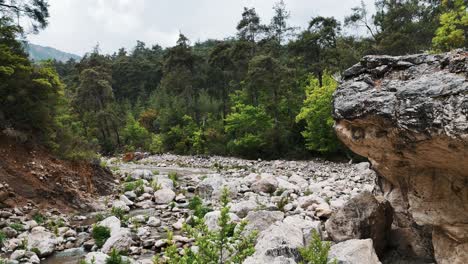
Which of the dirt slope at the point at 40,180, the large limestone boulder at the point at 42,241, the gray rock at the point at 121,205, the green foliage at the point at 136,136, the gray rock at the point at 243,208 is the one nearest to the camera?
the large limestone boulder at the point at 42,241

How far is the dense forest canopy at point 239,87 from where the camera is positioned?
16.1m

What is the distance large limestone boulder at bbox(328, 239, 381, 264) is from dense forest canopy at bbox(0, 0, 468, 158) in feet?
39.3

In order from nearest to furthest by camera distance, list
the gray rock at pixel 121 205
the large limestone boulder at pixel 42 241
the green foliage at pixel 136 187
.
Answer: the large limestone boulder at pixel 42 241 → the gray rock at pixel 121 205 → the green foliage at pixel 136 187

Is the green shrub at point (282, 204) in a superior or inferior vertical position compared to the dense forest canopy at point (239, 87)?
inferior

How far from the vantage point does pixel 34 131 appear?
16.2 m

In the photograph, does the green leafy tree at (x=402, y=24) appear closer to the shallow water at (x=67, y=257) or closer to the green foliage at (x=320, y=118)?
the green foliage at (x=320, y=118)

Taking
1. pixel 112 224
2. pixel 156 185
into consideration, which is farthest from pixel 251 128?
pixel 112 224

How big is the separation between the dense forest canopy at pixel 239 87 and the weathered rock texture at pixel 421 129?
1062 cm

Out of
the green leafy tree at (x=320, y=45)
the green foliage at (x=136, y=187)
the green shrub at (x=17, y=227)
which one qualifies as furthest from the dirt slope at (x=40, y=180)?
the green leafy tree at (x=320, y=45)

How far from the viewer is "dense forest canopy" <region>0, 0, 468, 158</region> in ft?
52.7

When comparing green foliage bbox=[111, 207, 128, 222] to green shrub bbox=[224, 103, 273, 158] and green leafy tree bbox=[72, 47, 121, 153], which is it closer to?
green shrub bbox=[224, 103, 273, 158]

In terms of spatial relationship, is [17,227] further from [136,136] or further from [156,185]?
[136,136]

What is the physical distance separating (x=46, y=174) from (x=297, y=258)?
1142cm

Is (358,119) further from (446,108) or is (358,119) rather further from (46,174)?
(46,174)
